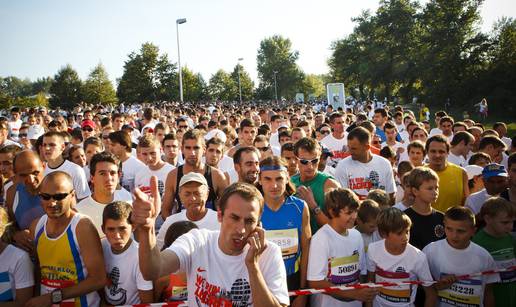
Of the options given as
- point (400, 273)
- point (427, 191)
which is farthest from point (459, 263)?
point (427, 191)

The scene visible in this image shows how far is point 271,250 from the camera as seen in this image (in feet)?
8.25

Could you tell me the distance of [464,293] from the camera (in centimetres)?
379

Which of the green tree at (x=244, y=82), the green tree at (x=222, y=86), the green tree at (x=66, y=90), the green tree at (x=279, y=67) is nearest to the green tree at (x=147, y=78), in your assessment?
the green tree at (x=66, y=90)

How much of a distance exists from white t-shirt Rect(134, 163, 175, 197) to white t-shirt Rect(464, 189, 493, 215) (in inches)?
168

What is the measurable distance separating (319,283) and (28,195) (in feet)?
10.7

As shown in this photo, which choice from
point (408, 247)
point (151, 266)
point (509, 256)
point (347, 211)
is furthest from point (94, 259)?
point (509, 256)

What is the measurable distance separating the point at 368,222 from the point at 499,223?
1.35 meters

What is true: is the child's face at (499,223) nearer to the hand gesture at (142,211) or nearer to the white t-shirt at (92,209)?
the hand gesture at (142,211)

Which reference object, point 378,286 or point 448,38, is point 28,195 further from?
point 448,38

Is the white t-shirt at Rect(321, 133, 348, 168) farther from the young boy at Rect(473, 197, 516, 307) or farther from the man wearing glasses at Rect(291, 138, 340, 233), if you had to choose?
the young boy at Rect(473, 197, 516, 307)

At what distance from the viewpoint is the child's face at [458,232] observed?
3.76 meters

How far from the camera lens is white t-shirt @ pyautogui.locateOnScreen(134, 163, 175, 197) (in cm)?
586

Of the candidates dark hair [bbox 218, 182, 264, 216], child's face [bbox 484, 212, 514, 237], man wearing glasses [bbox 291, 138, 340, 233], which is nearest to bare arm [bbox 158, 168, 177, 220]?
man wearing glasses [bbox 291, 138, 340, 233]

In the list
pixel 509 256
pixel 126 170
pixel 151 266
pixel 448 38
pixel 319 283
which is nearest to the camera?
pixel 151 266
